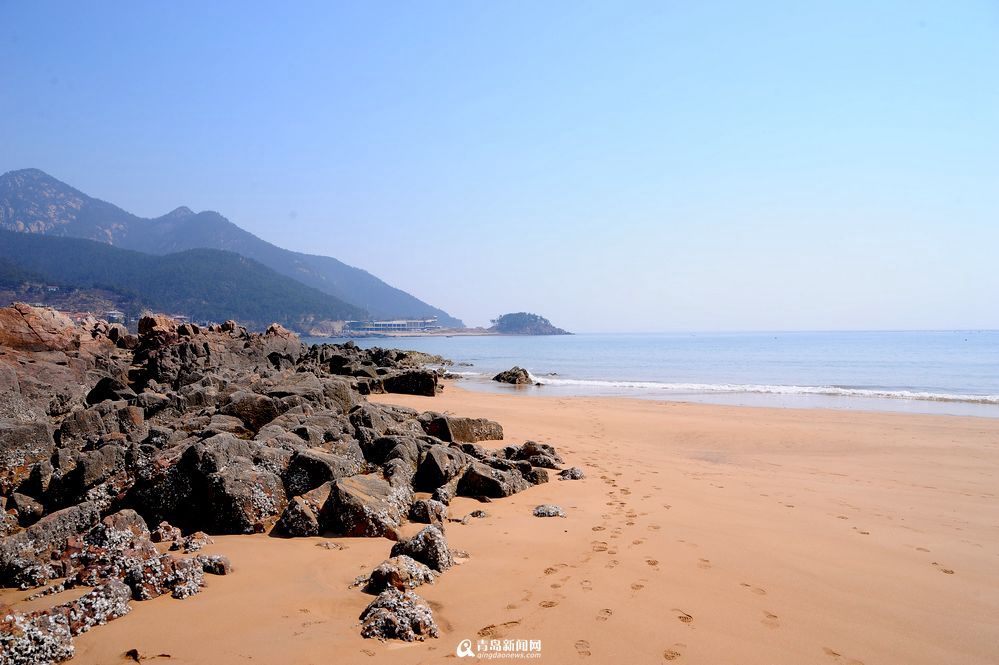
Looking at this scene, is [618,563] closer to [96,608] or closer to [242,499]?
[242,499]

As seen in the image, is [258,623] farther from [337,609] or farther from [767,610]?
[767,610]

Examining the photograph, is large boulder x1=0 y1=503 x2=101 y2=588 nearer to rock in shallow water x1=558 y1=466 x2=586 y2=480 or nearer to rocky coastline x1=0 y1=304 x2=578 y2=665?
rocky coastline x1=0 y1=304 x2=578 y2=665

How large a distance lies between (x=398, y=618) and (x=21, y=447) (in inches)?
283

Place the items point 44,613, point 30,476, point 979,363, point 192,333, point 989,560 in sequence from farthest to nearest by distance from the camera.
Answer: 1. point 979,363
2. point 192,333
3. point 30,476
4. point 989,560
5. point 44,613

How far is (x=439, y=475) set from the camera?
7.33 m

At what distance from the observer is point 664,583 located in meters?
4.57

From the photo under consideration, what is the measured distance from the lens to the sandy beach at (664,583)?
3492 millimetres

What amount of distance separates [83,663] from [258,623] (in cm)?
94

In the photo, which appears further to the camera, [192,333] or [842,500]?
[192,333]

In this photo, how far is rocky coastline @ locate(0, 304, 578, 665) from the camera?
395 centimetres

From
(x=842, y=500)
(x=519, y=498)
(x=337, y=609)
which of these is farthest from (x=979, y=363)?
(x=337, y=609)

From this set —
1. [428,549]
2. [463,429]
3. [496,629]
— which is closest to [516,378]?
[463,429]

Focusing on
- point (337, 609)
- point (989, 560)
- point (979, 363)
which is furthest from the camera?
point (979, 363)

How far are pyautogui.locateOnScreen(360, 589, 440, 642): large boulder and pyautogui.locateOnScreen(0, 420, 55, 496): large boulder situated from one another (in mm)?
6056
